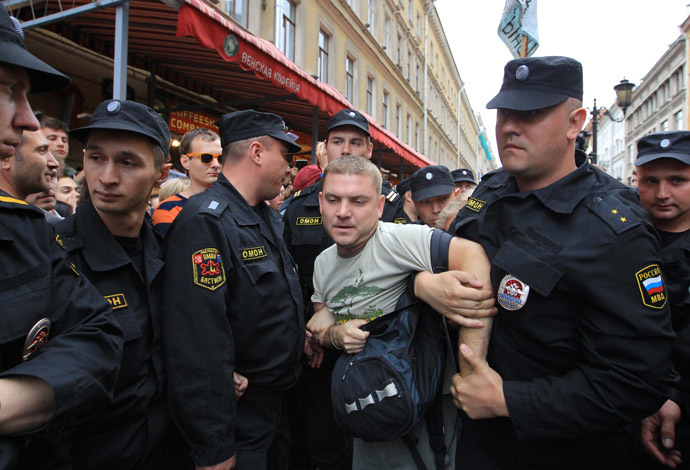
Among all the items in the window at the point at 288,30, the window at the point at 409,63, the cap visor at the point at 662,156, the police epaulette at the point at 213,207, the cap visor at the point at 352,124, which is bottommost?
the police epaulette at the point at 213,207

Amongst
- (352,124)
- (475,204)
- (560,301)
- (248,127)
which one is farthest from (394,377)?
(352,124)

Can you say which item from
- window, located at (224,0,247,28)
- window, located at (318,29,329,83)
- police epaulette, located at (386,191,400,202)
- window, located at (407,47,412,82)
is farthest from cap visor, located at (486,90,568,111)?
window, located at (407,47,412,82)

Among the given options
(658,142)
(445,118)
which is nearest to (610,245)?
(658,142)

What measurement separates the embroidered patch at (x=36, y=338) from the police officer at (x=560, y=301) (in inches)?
56.6

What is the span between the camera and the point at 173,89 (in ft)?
23.2

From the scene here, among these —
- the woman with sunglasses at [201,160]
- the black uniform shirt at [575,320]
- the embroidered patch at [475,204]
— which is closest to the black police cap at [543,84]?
the black uniform shirt at [575,320]

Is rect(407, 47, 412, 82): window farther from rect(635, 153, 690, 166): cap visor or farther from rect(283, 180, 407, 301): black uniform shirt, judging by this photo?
rect(635, 153, 690, 166): cap visor

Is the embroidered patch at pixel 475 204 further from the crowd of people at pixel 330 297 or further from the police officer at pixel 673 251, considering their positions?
the police officer at pixel 673 251

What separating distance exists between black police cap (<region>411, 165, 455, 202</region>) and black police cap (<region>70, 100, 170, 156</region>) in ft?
8.02

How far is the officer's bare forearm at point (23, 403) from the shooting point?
0.96m

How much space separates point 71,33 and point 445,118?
3379 cm

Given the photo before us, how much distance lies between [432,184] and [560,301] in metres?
2.37

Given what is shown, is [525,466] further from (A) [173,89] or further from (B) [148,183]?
(A) [173,89]

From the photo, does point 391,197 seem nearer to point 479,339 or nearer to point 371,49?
point 479,339
